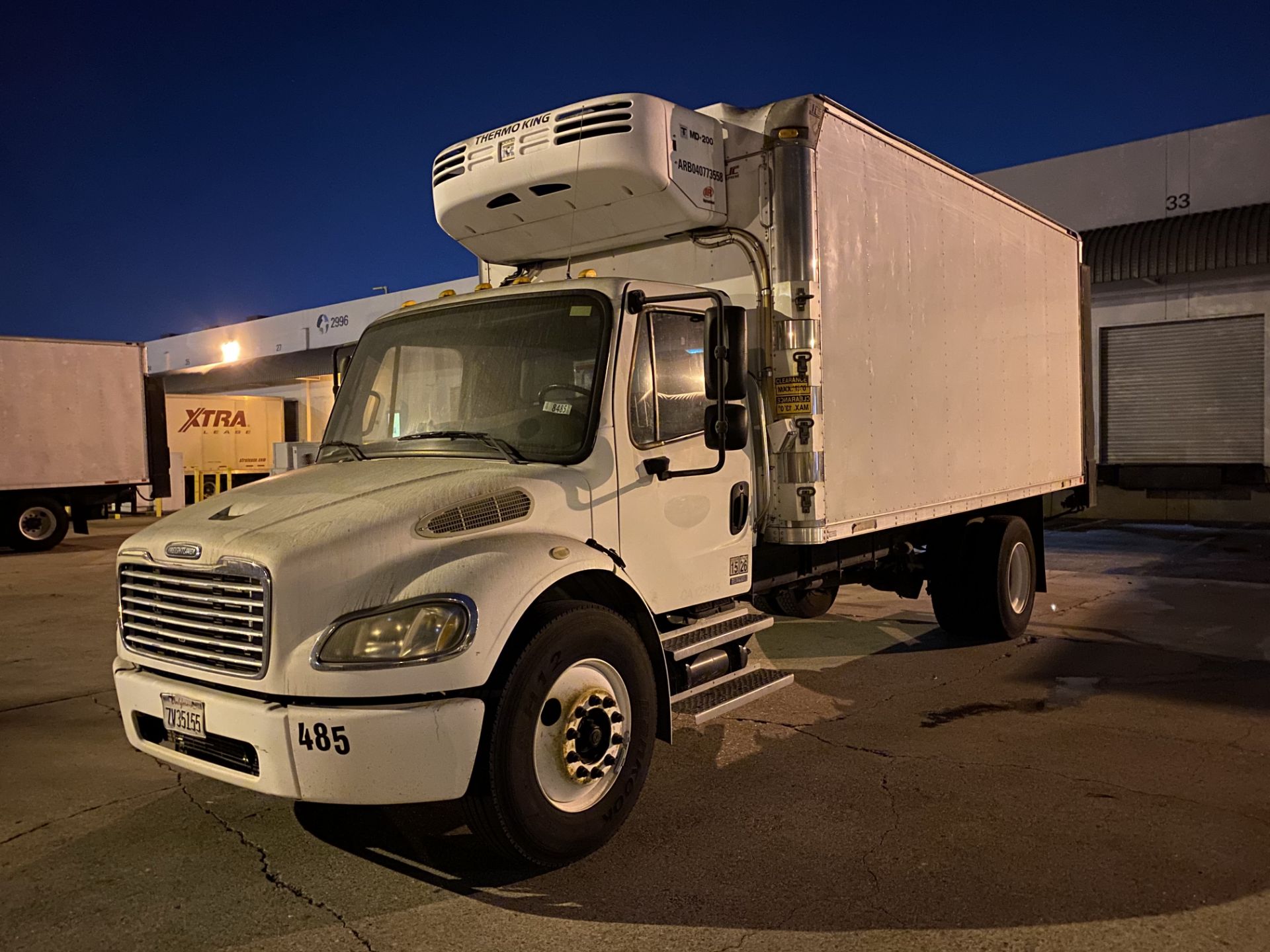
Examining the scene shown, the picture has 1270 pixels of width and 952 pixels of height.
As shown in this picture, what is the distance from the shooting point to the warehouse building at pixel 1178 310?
63.4ft

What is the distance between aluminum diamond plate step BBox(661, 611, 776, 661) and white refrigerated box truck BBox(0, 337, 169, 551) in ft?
55.9

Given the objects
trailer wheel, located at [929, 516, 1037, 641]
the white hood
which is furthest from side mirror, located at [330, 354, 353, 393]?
trailer wheel, located at [929, 516, 1037, 641]

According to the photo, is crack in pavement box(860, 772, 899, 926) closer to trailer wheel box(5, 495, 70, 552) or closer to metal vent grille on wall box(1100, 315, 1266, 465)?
trailer wheel box(5, 495, 70, 552)

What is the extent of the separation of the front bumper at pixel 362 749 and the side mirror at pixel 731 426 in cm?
164

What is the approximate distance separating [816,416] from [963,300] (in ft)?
8.85

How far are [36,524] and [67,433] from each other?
1785 millimetres

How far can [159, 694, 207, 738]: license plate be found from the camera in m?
3.79

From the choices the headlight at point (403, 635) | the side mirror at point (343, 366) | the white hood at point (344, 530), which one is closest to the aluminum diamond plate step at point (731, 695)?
the white hood at point (344, 530)

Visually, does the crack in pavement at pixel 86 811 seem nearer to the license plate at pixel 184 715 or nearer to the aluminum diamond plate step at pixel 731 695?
the license plate at pixel 184 715

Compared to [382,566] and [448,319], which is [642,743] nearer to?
[382,566]

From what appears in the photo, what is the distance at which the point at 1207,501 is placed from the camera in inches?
798

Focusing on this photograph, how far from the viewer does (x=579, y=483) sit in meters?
4.32

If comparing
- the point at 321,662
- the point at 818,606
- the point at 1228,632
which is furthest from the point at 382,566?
the point at 1228,632

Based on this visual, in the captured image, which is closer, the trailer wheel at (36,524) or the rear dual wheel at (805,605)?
the rear dual wheel at (805,605)
